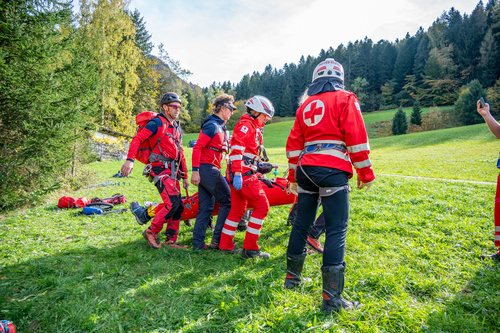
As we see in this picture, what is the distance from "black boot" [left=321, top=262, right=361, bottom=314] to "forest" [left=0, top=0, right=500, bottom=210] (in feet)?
26.6

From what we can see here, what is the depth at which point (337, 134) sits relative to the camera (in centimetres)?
299

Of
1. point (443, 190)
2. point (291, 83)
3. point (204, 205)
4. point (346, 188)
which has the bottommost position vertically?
point (443, 190)

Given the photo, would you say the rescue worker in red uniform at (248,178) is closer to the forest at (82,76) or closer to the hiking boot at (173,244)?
the hiking boot at (173,244)

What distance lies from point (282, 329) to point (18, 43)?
30.1 ft

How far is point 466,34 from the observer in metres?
69.8

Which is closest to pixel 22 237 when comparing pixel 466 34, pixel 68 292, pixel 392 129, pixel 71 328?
pixel 68 292

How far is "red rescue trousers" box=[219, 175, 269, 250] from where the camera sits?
432cm

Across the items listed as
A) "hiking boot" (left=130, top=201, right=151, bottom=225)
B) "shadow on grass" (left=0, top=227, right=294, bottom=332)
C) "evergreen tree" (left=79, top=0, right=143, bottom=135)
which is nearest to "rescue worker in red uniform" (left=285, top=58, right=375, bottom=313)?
"shadow on grass" (left=0, top=227, right=294, bottom=332)

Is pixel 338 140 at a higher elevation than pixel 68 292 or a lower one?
higher

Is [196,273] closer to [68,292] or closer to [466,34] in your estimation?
[68,292]

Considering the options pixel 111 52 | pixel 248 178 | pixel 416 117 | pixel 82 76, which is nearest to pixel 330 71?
pixel 248 178

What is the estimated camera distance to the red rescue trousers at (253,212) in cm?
432

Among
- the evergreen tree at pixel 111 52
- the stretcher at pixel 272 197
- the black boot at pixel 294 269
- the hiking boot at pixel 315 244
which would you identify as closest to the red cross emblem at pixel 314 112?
the black boot at pixel 294 269

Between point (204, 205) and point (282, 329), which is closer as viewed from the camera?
point (282, 329)
